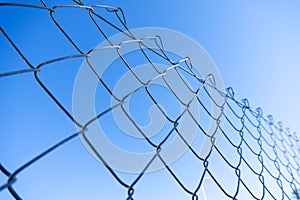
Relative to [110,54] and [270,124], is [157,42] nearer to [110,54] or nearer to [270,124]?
[110,54]

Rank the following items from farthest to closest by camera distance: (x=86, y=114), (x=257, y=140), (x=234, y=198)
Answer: (x=257, y=140)
(x=86, y=114)
(x=234, y=198)

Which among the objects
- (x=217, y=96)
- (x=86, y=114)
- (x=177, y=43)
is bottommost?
(x=86, y=114)

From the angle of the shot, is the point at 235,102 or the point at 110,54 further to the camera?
the point at 235,102

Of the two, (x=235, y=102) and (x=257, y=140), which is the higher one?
(x=235, y=102)

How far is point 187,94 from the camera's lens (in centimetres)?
97

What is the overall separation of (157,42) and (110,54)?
0.21 metres

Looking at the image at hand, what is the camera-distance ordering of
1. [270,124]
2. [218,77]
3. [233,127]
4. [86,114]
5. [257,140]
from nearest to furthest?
[86,114] < [233,127] < [257,140] < [218,77] < [270,124]

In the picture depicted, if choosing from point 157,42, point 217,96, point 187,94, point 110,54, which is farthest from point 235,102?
point 110,54

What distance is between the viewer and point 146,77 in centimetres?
93

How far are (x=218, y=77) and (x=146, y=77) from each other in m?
0.50

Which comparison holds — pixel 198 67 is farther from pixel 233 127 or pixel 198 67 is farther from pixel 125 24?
pixel 125 24

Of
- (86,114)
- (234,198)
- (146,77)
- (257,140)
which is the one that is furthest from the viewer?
(257,140)

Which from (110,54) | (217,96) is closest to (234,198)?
(217,96)

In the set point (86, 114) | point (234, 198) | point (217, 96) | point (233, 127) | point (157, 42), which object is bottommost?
point (234, 198)
